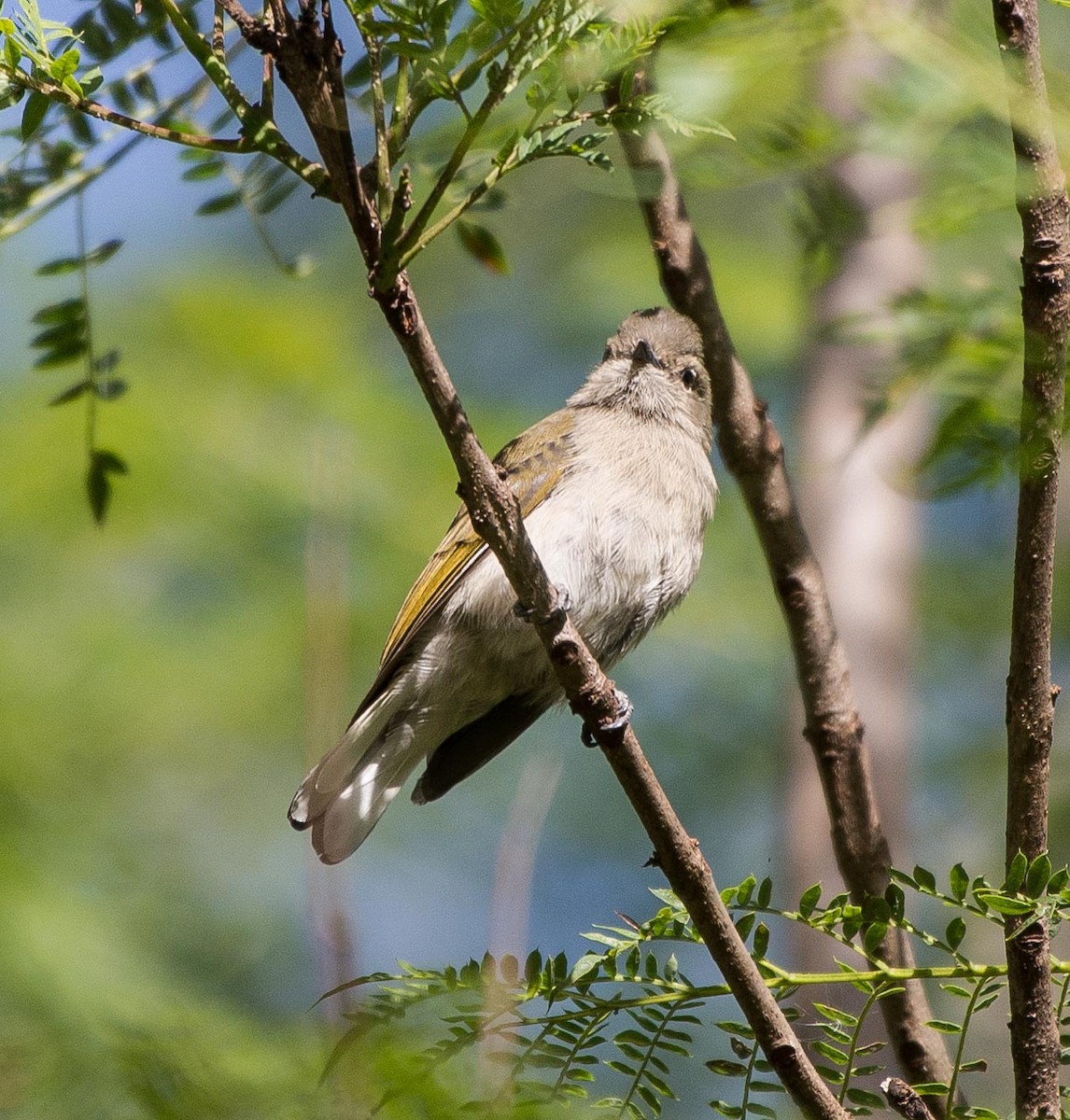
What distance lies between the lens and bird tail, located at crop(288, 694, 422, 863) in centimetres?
365

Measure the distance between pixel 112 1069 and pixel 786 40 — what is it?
4.63 feet

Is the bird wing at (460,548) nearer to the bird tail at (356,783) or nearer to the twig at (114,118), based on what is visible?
the bird tail at (356,783)

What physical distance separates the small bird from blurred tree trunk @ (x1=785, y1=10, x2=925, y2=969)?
1.42 metres

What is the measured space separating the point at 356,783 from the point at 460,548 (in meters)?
0.72

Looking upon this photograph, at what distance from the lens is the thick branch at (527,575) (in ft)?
4.92

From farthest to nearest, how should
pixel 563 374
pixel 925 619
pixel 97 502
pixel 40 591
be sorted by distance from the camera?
pixel 925 619 → pixel 563 374 → pixel 40 591 → pixel 97 502

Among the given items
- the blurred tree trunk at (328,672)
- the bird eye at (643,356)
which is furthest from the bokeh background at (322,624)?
the bird eye at (643,356)

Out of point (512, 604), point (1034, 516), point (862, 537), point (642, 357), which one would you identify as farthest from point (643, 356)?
point (1034, 516)

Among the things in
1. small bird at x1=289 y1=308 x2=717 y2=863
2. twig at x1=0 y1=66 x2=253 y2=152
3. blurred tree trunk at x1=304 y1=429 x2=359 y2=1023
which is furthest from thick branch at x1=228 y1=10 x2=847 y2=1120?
small bird at x1=289 y1=308 x2=717 y2=863

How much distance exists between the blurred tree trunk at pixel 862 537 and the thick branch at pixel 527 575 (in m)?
2.93

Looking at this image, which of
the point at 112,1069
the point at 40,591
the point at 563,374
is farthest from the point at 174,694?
the point at 112,1069

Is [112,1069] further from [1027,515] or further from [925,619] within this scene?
[925,619]

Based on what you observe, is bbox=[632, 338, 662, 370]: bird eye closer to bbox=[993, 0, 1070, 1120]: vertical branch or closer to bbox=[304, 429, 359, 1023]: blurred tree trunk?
bbox=[304, 429, 359, 1023]: blurred tree trunk

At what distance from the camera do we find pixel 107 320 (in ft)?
17.8
